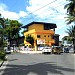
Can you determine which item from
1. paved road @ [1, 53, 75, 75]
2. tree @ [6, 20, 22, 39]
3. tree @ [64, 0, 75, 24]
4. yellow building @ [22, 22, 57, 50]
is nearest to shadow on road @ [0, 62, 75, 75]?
paved road @ [1, 53, 75, 75]

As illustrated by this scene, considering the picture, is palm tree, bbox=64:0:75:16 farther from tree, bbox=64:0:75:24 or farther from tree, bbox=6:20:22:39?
tree, bbox=6:20:22:39

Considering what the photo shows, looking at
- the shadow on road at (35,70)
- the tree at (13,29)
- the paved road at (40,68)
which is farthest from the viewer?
the tree at (13,29)

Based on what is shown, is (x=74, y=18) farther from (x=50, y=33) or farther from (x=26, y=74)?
(x=26, y=74)

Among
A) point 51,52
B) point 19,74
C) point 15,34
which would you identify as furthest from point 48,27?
point 19,74

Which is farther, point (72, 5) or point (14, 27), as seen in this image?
point (14, 27)

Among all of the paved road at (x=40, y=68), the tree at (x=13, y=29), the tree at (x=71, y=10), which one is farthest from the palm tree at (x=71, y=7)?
the tree at (x=13, y=29)

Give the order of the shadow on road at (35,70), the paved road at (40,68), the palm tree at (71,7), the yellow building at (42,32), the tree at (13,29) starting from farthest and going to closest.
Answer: the tree at (13,29) → the yellow building at (42,32) → the palm tree at (71,7) → the paved road at (40,68) → the shadow on road at (35,70)

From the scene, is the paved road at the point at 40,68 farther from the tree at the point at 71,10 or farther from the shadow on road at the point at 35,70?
the tree at the point at 71,10

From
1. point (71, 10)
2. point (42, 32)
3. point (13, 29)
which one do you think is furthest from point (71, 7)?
point (13, 29)

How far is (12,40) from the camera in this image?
112m

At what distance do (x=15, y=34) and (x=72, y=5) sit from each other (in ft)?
172

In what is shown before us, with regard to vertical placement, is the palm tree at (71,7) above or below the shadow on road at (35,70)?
above

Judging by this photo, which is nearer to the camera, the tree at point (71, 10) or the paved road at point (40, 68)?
the paved road at point (40, 68)

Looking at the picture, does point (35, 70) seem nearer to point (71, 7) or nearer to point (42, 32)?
point (71, 7)
